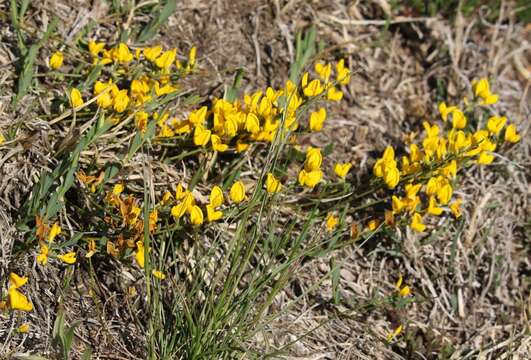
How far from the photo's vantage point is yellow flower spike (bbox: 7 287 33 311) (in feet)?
6.38

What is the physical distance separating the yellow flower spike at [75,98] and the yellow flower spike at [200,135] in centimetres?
39

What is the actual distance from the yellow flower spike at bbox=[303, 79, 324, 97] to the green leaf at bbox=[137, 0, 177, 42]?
2.14 ft

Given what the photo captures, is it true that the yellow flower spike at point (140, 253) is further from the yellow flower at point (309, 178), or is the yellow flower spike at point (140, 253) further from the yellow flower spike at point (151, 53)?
the yellow flower spike at point (151, 53)

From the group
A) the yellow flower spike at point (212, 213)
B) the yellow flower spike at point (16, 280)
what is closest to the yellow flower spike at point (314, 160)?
the yellow flower spike at point (212, 213)

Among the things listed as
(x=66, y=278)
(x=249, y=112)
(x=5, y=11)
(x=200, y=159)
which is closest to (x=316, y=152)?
(x=249, y=112)

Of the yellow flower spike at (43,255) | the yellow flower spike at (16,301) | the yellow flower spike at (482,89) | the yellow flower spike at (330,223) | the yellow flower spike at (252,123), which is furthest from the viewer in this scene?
the yellow flower spike at (482,89)

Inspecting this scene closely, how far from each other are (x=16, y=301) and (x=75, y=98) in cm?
76

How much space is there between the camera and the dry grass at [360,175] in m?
2.30

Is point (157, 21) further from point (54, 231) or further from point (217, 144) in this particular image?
point (54, 231)

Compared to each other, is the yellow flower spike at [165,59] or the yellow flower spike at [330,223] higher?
the yellow flower spike at [165,59]

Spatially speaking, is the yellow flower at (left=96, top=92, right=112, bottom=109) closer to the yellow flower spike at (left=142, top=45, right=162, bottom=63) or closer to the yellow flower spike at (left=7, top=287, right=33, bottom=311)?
the yellow flower spike at (left=142, top=45, right=162, bottom=63)

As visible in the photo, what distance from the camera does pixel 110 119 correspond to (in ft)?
8.00

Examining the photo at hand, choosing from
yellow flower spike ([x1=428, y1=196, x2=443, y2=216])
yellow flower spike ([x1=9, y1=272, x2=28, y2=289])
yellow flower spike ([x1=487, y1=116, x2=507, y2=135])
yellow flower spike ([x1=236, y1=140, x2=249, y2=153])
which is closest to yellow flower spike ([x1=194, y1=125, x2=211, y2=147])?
yellow flower spike ([x1=236, y1=140, x2=249, y2=153])

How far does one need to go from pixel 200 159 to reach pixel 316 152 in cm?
44
